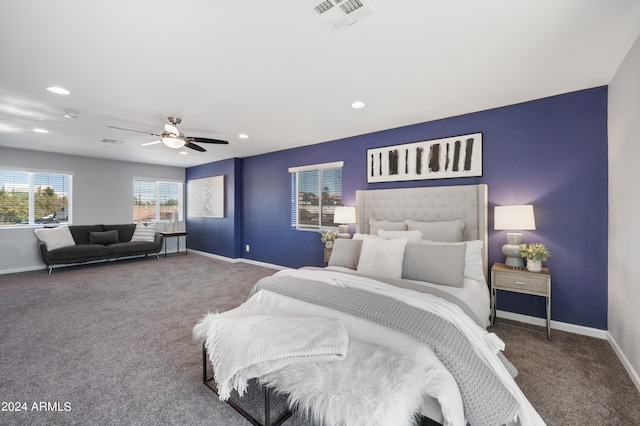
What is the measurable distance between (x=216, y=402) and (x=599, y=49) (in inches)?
150

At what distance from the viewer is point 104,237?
636 cm

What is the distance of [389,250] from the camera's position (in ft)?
9.24

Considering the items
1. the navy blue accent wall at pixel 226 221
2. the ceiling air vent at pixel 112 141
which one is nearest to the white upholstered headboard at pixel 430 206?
the navy blue accent wall at pixel 226 221

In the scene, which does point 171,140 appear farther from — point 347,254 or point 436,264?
point 436,264

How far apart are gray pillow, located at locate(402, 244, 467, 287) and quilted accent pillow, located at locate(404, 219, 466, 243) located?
600mm

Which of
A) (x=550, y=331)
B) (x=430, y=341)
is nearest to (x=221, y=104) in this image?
(x=430, y=341)

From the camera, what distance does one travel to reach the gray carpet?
70.1 inches

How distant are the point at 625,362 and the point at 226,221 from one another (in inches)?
261

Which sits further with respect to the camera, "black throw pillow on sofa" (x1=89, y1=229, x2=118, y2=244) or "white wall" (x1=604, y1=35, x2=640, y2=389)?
"black throw pillow on sofa" (x1=89, y1=229, x2=118, y2=244)

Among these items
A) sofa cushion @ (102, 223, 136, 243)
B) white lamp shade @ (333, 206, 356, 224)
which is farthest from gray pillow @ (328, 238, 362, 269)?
sofa cushion @ (102, 223, 136, 243)

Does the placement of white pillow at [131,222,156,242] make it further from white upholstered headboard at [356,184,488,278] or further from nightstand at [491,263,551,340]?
nightstand at [491,263,551,340]

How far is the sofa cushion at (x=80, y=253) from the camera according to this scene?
548 centimetres

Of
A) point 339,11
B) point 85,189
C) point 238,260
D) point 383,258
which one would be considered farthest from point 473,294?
point 85,189

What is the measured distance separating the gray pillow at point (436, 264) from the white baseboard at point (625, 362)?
4.16 feet
